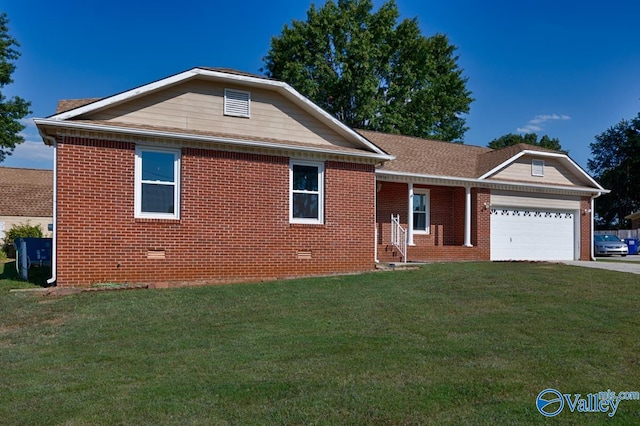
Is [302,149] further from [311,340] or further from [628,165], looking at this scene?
[628,165]

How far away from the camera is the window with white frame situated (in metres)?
18.1

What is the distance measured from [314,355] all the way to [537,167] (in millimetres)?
17116

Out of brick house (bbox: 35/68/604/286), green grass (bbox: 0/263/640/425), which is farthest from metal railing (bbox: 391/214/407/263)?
green grass (bbox: 0/263/640/425)

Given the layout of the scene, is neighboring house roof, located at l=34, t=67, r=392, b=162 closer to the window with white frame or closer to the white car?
the window with white frame

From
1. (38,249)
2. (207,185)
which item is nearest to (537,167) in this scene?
(207,185)

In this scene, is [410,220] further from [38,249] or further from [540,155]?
[38,249]

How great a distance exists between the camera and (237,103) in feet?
41.1

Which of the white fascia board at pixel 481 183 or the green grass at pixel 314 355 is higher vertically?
the white fascia board at pixel 481 183

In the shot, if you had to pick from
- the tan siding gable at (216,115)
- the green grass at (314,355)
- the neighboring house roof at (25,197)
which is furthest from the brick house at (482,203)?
the neighboring house roof at (25,197)

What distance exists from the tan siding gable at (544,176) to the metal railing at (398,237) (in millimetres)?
4494

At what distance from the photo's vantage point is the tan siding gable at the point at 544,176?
19.1 m

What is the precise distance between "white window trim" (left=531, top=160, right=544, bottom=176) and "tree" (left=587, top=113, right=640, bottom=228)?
118 ft
